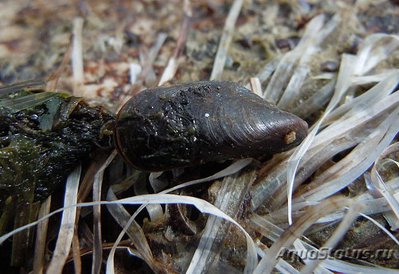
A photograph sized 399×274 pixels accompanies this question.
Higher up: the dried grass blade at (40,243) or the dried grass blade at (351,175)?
the dried grass blade at (351,175)

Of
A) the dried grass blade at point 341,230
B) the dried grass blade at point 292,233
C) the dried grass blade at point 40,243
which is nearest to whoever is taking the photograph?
the dried grass blade at point 341,230

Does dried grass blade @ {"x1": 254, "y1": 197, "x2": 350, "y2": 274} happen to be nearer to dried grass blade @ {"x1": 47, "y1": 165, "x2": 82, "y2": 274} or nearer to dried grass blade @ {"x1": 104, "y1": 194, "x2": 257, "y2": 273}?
dried grass blade @ {"x1": 104, "y1": 194, "x2": 257, "y2": 273}

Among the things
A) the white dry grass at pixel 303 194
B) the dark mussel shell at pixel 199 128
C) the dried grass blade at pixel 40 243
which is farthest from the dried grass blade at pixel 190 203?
the dried grass blade at pixel 40 243

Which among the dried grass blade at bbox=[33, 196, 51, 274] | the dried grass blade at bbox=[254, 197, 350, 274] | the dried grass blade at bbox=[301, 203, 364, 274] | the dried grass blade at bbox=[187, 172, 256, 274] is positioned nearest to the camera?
the dried grass blade at bbox=[301, 203, 364, 274]

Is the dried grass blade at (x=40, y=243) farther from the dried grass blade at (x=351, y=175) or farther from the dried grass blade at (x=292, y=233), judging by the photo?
the dried grass blade at (x=351, y=175)

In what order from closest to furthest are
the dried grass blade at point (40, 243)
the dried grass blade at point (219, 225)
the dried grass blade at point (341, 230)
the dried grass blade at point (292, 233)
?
1. the dried grass blade at point (341, 230)
2. the dried grass blade at point (292, 233)
3. the dried grass blade at point (219, 225)
4. the dried grass blade at point (40, 243)

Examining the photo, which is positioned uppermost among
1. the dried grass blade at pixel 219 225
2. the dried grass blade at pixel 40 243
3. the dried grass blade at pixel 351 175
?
the dried grass blade at pixel 351 175

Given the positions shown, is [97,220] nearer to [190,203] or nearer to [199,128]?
[190,203]

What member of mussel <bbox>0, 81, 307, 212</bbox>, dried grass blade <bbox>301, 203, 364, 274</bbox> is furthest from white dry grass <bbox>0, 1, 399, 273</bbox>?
mussel <bbox>0, 81, 307, 212</bbox>

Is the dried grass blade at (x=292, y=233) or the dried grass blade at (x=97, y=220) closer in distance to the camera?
the dried grass blade at (x=292, y=233)
